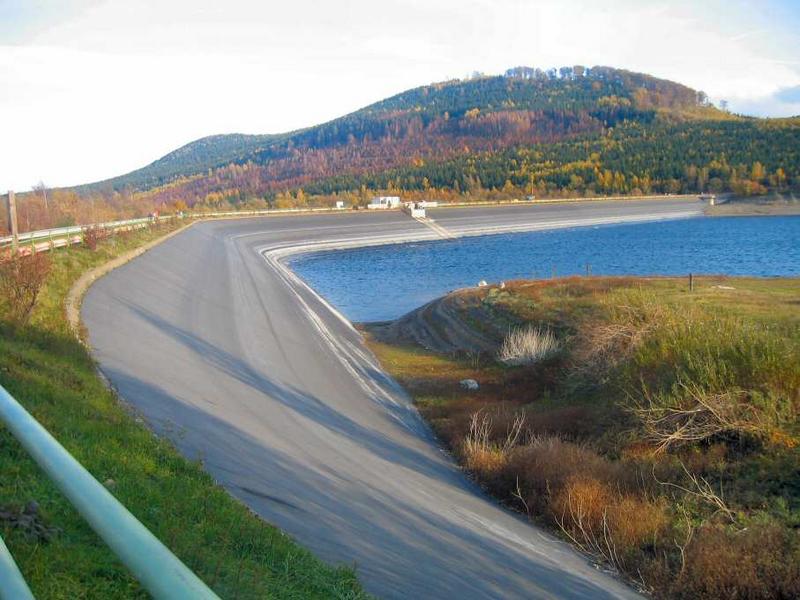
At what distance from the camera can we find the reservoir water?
4006 centimetres

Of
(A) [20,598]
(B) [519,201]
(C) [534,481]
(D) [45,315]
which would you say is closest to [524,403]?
(C) [534,481]

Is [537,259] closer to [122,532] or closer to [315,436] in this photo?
[315,436]

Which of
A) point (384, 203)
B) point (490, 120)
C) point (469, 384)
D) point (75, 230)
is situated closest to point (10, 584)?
point (469, 384)

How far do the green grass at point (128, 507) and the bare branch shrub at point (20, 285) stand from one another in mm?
3333

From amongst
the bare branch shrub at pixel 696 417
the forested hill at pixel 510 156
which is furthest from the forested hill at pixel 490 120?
the bare branch shrub at pixel 696 417

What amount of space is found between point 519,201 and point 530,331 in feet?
237

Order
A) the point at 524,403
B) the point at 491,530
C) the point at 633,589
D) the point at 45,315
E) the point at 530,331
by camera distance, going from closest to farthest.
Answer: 1. the point at 633,589
2. the point at 491,530
3. the point at 45,315
4. the point at 524,403
5. the point at 530,331

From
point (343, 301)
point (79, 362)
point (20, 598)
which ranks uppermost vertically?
point (20, 598)

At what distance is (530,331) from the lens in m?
18.7

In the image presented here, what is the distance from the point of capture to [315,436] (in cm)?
1224

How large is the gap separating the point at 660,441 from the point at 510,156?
114m

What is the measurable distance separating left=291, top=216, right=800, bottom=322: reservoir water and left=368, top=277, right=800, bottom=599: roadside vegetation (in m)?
16.6

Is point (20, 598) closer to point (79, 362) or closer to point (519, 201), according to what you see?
point (79, 362)

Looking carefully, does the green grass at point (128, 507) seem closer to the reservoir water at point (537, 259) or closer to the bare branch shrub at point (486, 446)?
the bare branch shrub at point (486, 446)
